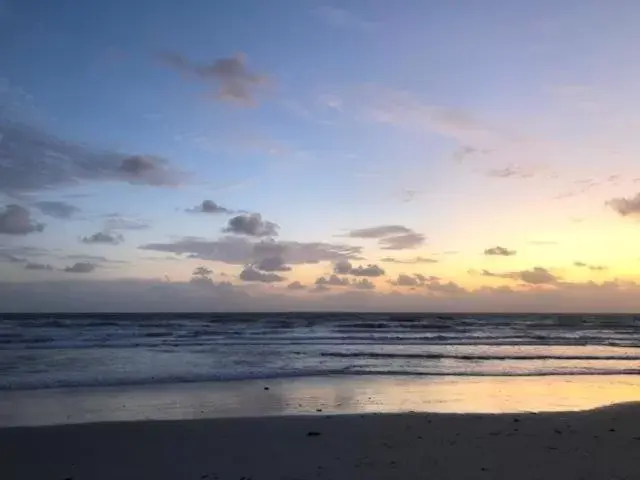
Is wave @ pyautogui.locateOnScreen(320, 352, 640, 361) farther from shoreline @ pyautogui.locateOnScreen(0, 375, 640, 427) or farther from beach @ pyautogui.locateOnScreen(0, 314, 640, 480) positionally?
shoreline @ pyautogui.locateOnScreen(0, 375, 640, 427)

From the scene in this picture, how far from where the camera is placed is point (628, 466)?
8055 mm

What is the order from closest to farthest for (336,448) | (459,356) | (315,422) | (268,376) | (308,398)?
1. (336,448)
2. (315,422)
3. (308,398)
4. (268,376)
5. (459,356)

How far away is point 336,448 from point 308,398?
5.70 meters

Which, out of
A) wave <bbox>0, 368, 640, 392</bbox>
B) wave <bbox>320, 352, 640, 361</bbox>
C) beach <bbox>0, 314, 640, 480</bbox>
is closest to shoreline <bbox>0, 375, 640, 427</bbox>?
beach <bbox>0, 314, 640, 480</bbox>

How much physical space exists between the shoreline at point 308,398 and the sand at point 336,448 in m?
1.19

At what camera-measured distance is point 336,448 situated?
913 centimetres

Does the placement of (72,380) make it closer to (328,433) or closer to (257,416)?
(257,416)

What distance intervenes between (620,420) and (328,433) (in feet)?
19.8

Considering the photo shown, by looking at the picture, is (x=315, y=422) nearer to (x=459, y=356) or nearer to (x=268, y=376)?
(x=268, y=376)

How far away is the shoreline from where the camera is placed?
12.5 m

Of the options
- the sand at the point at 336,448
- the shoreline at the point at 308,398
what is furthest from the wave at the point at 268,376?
the sand at the point at 336,448

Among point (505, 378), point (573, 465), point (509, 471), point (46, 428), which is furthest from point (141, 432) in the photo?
point (505, 378)

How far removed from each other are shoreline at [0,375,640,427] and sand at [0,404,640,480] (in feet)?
3.91

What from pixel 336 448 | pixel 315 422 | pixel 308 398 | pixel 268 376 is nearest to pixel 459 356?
pixel 268 376
